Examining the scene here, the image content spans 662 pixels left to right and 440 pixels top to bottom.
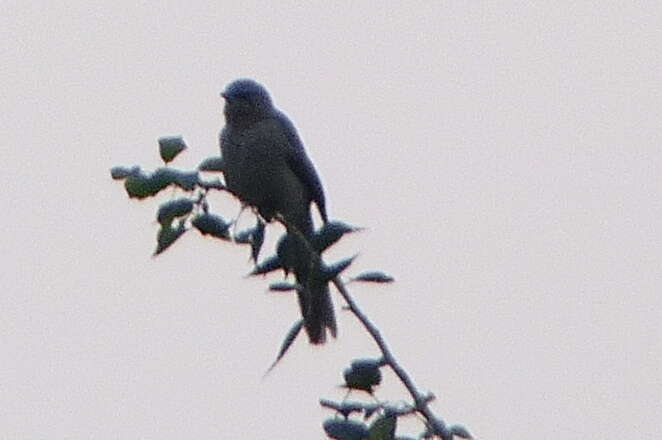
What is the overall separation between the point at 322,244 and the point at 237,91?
4.27 meters

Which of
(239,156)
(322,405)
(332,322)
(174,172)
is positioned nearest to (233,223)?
(174,172)

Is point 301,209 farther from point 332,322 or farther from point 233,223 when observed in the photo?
point 233,223

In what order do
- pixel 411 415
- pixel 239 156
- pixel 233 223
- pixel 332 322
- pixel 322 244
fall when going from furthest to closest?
1. pixel 239 156
2. pixel 332 322
3. pixel 233 223
4. pixel 322 244
5. pixel 411 415

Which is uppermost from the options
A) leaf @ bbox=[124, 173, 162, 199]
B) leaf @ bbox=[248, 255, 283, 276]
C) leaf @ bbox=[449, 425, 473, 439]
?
leaf @ bbox=[124, 173, 162, 199]

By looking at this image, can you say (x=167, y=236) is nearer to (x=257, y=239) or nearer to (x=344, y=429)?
(x=257, y=239)

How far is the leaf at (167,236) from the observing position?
3.22 meters

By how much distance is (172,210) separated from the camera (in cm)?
331

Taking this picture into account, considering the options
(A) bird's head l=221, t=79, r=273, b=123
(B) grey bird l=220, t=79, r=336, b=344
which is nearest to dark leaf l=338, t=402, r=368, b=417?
(B) grey bird l=220, t=79, r=336, b=344

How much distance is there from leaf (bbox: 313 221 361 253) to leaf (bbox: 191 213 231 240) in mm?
244

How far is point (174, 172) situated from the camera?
11.0 ft

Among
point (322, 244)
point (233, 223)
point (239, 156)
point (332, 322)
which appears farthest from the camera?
point (239, 156)

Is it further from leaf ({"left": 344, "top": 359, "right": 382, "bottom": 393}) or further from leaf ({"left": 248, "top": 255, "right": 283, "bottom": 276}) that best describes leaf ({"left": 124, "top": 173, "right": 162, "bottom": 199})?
leaf ({"left": 344, "top": 359, "right": 382, "bottom": 393})

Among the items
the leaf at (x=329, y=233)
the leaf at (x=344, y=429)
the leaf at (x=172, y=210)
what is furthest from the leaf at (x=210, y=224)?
the leaf at (x=344, y=429)

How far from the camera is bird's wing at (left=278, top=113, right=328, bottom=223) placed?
7.42 meters
